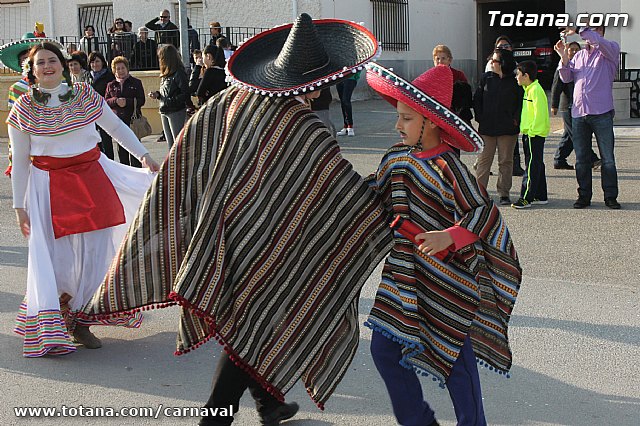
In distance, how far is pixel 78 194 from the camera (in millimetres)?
5305

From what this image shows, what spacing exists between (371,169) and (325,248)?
8.78m

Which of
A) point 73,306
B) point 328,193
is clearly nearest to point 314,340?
point 328,193

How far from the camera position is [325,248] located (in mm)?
3670

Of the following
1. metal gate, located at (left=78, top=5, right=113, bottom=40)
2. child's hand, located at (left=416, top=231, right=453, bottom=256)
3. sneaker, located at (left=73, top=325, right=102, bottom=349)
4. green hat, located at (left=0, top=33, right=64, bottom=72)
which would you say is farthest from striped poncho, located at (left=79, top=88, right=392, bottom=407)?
metal gate, located at (left=78, top=5, right=113, bottom=40)

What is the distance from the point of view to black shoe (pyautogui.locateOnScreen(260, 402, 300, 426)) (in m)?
4.15

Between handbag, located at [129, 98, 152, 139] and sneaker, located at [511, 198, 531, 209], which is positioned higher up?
handbag, located at [129, 98, 152, 139]

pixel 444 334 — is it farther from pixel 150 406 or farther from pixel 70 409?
pixel 70 409

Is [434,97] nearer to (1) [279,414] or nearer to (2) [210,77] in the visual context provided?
(1) [279,414]

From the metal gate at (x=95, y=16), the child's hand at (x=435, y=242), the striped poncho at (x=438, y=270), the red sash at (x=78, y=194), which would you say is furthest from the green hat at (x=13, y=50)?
the metal gate at (x=95, y=16)

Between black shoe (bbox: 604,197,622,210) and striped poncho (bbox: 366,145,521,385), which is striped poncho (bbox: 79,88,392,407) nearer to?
striped poncho (bbox: 366,145,521,385)

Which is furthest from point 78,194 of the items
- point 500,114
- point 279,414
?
point 500,114

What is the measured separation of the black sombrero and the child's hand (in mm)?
723

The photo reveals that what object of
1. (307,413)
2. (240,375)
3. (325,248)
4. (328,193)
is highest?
(328,193)

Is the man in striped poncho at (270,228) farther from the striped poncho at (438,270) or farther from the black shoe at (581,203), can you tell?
the black shoe at (581,203)
